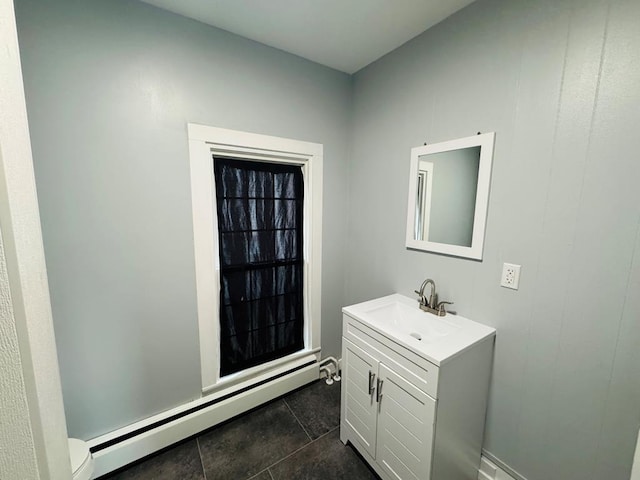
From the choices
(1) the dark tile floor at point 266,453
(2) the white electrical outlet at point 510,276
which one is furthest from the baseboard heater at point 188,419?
(2) the white electrical outlet at point 510,276

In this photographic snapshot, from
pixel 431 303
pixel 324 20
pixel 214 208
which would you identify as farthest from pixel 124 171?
pixel 431 303

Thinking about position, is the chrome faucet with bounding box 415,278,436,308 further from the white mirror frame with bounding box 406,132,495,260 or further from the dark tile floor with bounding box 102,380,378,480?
the dark tile floor with bounding box 102,380,378,480

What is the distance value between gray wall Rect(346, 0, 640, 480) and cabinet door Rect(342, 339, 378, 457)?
2.11 feet

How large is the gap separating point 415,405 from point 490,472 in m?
0.74

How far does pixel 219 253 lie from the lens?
69.0 inches

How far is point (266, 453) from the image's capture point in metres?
1.54

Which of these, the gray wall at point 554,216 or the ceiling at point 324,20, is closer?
the gray wall at point 554,216

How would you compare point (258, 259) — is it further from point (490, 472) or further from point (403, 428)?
point (490, 472)

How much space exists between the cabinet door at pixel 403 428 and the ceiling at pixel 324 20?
77.8 inches

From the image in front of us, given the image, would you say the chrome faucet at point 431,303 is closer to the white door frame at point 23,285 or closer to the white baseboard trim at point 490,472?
the white baseboard trim at point 490,472

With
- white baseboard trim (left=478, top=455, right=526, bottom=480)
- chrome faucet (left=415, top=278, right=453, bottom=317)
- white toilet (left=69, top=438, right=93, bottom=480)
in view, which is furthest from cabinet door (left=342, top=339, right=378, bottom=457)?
white toilet (left=69, top=438, right=93, bottom=480)

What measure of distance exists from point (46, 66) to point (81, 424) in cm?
189

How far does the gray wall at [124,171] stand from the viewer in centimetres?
122

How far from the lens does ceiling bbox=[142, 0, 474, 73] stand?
1.35m
